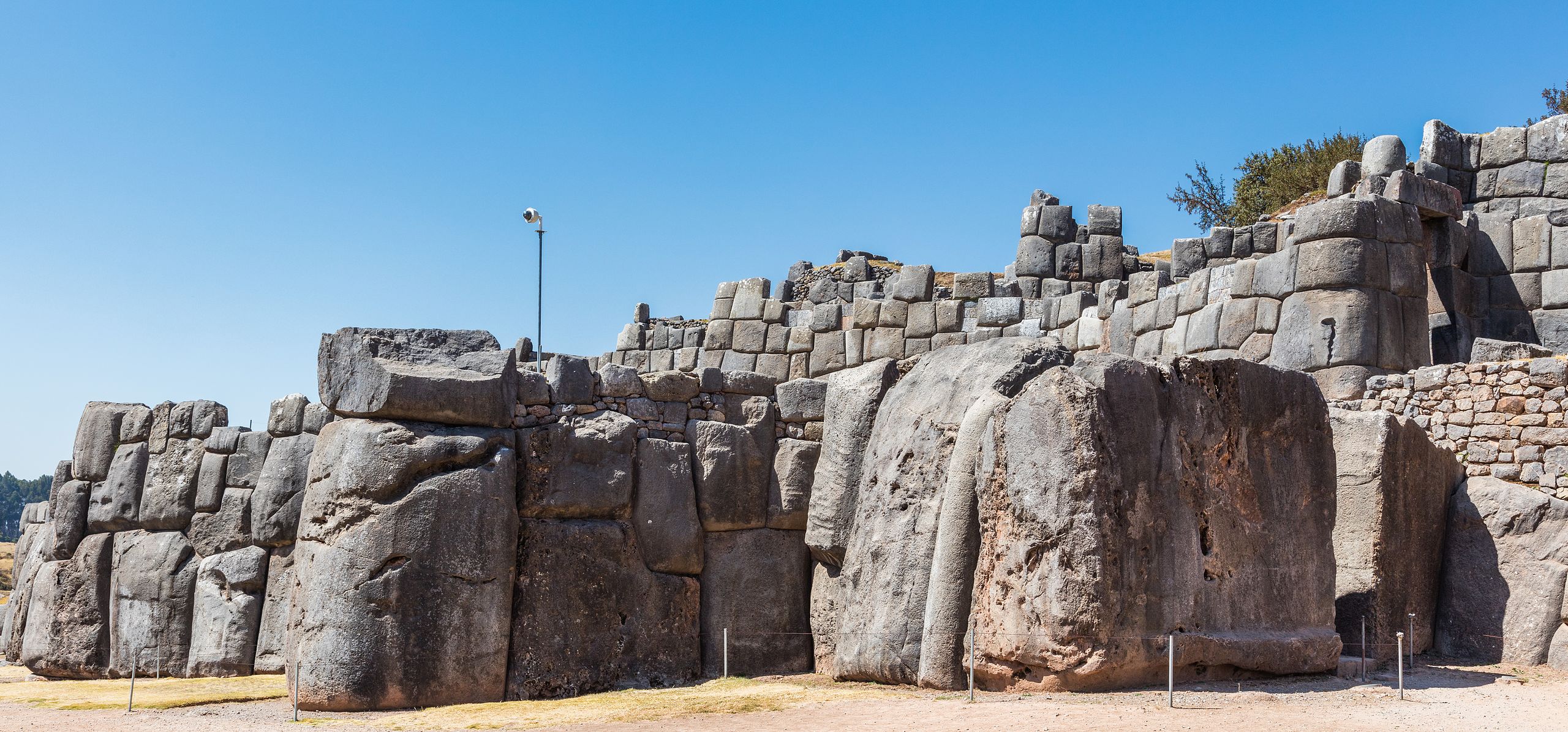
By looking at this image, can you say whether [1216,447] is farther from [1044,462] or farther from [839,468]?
[839,468]

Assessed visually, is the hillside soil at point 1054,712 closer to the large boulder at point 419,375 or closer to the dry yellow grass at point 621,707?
the dry yellow grass at point 621,707

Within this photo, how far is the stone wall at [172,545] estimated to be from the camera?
50.0 feet

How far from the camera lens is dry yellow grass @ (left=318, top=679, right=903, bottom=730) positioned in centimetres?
1027

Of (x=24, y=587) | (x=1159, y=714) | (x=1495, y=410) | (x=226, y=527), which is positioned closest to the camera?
(x=1159, y=714)

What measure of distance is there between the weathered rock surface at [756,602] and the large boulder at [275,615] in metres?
4.70

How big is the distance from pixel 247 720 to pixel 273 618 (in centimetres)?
431

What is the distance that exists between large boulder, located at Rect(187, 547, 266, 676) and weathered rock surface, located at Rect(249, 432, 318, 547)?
284 mm

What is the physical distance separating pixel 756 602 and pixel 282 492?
5487mm

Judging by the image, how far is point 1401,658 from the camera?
1023 centimetres

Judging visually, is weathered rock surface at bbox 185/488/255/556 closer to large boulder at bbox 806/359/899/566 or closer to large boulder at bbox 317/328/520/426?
large boulder at bbox 317/328/520/426

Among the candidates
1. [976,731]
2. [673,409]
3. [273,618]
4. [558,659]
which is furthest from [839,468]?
[273,618]

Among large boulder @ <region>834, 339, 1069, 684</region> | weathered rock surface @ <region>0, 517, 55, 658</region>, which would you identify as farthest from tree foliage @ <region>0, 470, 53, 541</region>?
large boulder @ <region>834, 339, 1069, 684</region>

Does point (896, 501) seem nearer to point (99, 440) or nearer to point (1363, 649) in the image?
point (1363, 649)

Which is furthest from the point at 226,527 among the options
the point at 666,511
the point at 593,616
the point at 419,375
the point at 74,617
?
the point at 666,511
